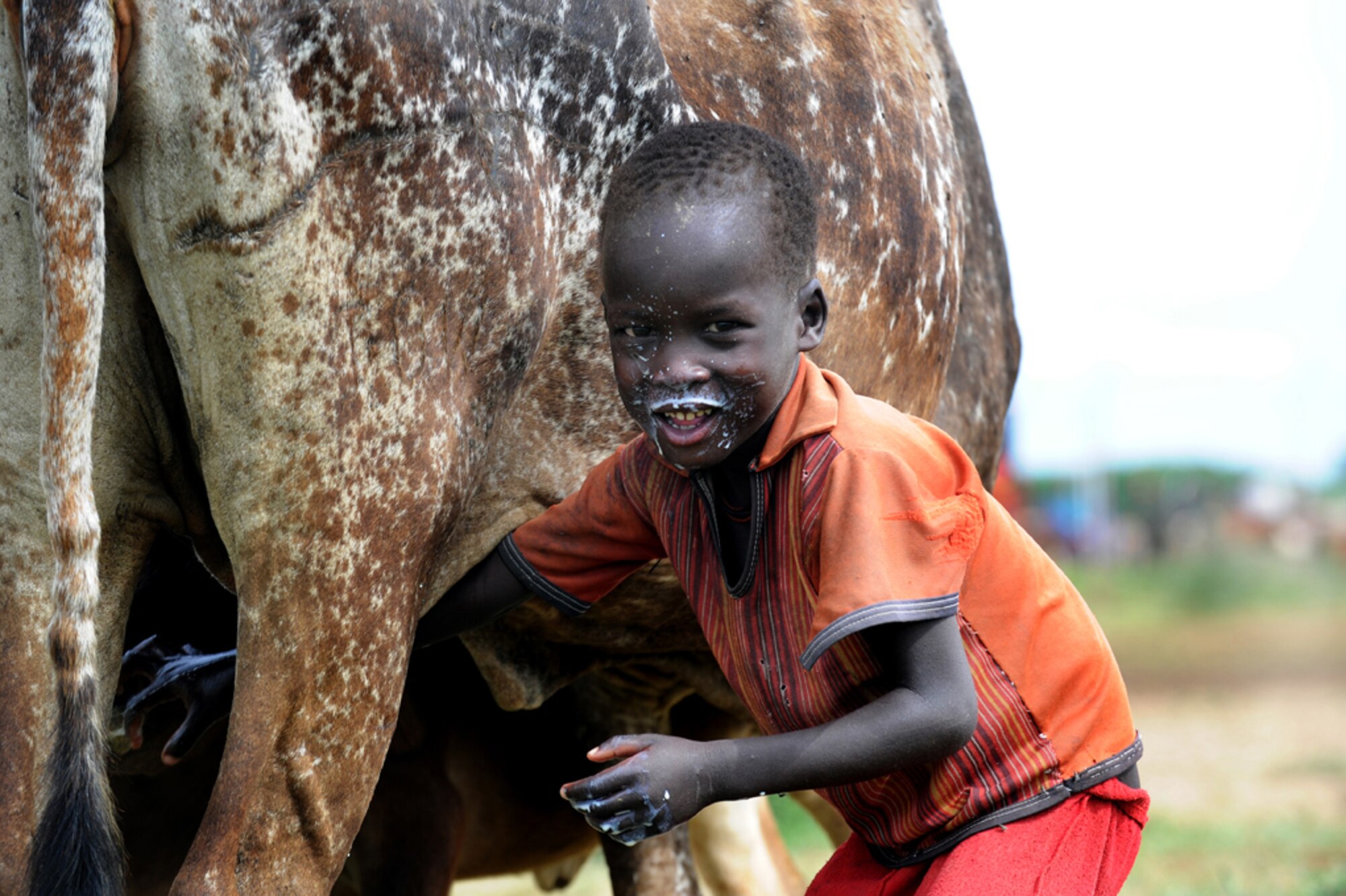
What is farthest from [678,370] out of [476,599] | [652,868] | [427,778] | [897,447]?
[652,868]

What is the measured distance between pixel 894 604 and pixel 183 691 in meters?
1.32

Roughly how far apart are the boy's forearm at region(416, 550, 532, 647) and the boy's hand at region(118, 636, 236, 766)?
15.0 inches

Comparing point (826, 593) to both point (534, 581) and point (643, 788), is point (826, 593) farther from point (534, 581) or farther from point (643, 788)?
→ point (534, 581)

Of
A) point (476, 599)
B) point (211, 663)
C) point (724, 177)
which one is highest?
point (724, 177)

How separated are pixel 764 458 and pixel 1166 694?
10.7 meters

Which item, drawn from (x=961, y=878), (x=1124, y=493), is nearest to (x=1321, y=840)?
(x=961, y=878)

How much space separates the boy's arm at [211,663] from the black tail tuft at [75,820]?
456mm

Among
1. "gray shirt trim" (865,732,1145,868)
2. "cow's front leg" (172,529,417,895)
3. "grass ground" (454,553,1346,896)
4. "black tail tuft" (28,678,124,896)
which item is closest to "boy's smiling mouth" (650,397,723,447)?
"cow's front leg" (172,529,417,895)

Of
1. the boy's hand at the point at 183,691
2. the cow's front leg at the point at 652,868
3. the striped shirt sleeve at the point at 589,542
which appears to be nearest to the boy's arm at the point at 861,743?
the striped shirt sleeve at the point at 589,542

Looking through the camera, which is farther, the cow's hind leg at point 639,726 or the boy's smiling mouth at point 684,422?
the cow's hind leg at point 639,726

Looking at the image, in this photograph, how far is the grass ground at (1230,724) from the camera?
6.34 meters

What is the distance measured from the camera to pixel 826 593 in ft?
6.43

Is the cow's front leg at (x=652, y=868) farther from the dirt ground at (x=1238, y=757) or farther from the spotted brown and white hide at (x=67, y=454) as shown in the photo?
the dirt ground at (x=1238, y=757)

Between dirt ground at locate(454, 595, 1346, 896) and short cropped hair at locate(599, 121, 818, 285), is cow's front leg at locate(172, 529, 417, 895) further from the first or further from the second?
dirt ground at locate(454, 595, 1346, 896)
